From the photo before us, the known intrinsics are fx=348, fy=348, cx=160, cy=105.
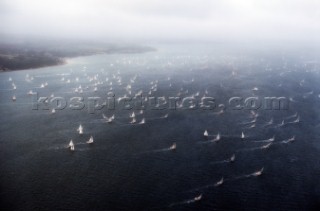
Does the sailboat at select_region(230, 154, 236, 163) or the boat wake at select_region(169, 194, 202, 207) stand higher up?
the sailboat at select_region(230, 154, 236, 163)

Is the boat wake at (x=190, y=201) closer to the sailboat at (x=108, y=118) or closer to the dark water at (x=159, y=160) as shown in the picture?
the dark water at (x=159, y=160)

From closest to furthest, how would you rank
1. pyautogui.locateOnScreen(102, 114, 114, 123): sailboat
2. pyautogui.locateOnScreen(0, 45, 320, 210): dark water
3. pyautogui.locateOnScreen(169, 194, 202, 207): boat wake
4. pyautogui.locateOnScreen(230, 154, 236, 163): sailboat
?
pyautogui.locateOnScreen(169, 194, 202, 207): boat wake → pyautogui.locateOnScreen(0, 45, 320, 210): dark water → pyautogui.locateOnScreen(230, 154, 236, 163): sailboat → pyautogui.locateOnScreen(102, 114, 114, 123): sailboat

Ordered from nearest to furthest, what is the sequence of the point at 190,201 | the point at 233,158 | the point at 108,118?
the point at 190,201 → the point at 233,158 → the point at 108,118

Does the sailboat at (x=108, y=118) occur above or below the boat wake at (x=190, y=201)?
above

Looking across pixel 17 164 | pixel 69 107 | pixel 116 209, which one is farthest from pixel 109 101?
pixel 116 209

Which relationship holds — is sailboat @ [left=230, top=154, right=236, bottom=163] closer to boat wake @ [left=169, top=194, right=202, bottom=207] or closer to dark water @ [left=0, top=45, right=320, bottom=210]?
dark water @ [left=0, top=45, right=320, bottom=210]

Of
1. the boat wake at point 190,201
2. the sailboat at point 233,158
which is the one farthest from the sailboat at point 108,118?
the boat wake at point 190,201

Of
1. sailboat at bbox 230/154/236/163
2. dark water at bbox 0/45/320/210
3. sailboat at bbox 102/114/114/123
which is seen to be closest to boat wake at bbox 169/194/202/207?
dark water at bbox 0/45/320/210

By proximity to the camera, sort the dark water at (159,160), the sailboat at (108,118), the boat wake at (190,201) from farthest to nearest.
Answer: the sailboat at (108,118)
the dark water at (159,160)
the boat wake at (190,201)

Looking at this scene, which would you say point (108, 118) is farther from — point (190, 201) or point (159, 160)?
point (190, 201)

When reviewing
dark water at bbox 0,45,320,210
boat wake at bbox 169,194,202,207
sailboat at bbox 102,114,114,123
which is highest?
sailboat at bbox 102,114,114,123

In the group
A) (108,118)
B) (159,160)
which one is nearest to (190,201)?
(159,160)
